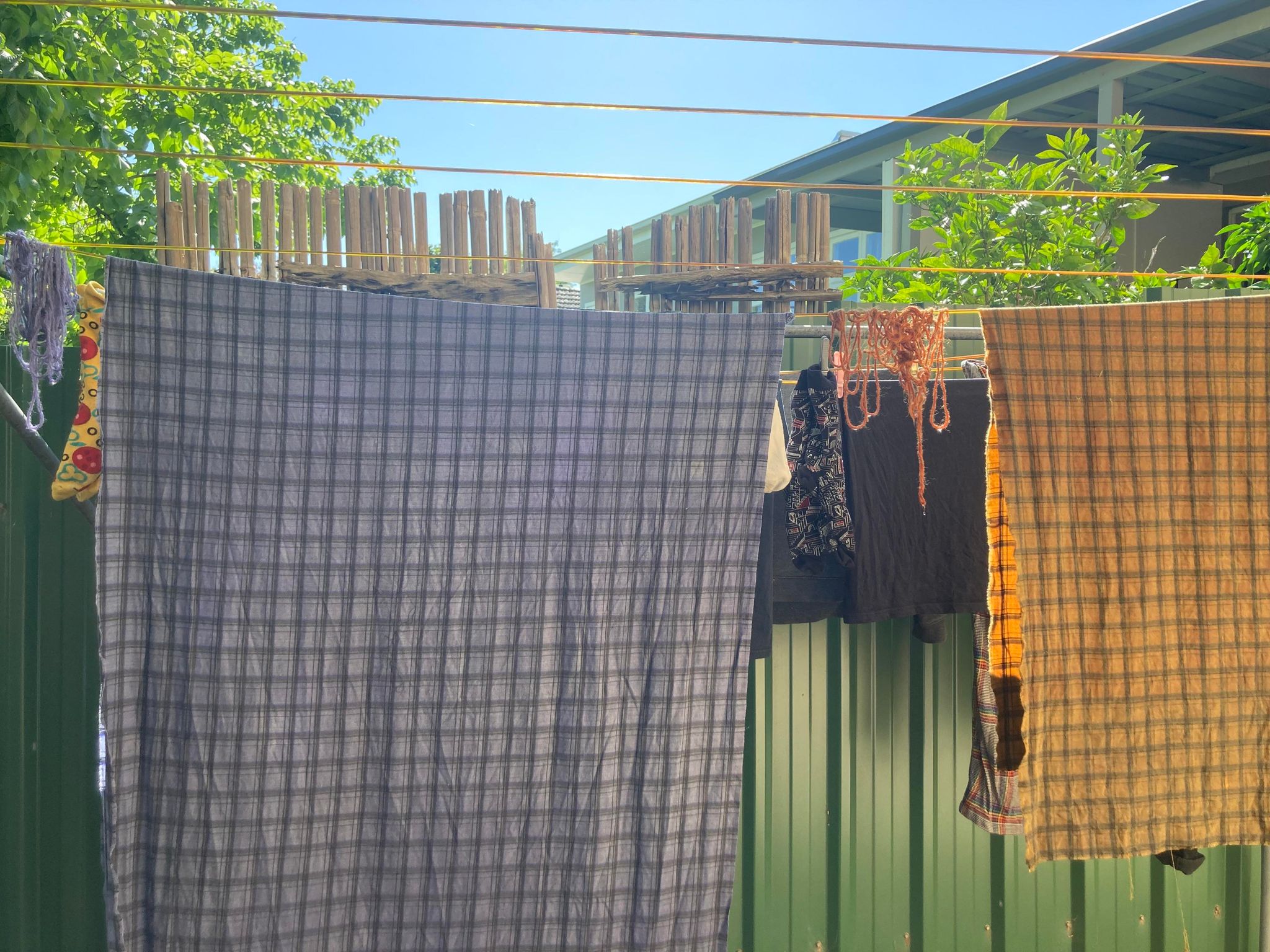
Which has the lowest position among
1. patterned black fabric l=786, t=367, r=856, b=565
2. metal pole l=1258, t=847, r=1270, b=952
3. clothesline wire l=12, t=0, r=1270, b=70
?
metal pole l=1258, t=847, r=1270, b=952

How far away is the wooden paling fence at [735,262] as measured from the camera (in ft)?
7.82

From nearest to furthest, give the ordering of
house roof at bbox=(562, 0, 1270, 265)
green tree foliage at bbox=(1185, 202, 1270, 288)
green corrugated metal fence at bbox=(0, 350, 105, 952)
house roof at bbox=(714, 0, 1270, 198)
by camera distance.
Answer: green corrugated metal fence at bbox=(0, 350, 105, 952) → green tree foliage at bbox=(1185, 202, 1270, 288) → house roof at bbox=(714, 0, 1270, 198) → house roof at bbox=(562, 0, 1270, 265)

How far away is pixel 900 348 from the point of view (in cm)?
196

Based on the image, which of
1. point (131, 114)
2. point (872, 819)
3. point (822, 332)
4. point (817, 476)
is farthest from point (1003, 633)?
point (131, 114)

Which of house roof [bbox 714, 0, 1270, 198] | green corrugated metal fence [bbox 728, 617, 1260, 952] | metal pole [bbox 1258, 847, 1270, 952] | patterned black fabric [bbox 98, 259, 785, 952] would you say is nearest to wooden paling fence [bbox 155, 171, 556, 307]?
patterned black fabric [bbox 98, 259, 785, 952]

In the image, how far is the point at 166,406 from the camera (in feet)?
5.24

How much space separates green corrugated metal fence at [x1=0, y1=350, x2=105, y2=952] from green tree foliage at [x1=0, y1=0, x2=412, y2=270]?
122 cm

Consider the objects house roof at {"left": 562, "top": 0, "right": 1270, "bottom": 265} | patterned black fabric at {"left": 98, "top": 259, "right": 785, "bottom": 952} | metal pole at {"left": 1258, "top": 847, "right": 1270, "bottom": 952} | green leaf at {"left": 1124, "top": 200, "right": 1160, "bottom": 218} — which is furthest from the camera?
house roof at {"left": 562, "top": 0, "right": 1270, "bottom": 265}

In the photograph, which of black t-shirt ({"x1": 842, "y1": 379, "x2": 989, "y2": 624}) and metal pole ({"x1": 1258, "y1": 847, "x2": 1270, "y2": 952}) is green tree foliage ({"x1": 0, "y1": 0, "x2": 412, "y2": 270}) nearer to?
black t-shirt ({"x1": 842, "y1": 379, "x2": 989, "y2": 624})

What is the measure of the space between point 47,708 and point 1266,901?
3531 millimetres

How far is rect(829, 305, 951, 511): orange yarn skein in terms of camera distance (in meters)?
1.93

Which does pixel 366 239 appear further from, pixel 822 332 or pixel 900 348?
pixel 900 348

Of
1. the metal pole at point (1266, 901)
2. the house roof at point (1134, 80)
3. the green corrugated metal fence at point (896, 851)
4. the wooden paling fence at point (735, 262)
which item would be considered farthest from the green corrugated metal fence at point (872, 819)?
the house roof at point (1134, 80)

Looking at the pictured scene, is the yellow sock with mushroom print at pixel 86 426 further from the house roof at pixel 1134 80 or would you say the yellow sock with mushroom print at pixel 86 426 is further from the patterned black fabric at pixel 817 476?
Result: the house roof at pixel 1134 80
